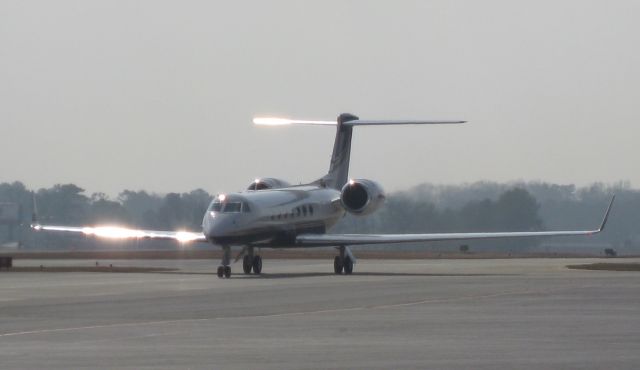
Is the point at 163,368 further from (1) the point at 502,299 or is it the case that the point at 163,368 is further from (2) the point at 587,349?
(1) the point at 502,299

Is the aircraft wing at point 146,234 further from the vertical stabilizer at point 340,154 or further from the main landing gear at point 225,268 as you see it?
the vertical stabilizer at point 340,154

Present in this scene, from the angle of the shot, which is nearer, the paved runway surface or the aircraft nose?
the paved runway surface

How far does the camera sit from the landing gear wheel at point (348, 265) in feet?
176

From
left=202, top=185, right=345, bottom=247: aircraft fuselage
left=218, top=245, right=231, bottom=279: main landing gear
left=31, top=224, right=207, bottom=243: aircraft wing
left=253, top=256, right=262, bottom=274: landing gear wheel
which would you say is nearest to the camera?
left=218, top=245, right=231, bottom=279: main landing gear

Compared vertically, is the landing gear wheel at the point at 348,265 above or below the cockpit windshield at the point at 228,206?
below

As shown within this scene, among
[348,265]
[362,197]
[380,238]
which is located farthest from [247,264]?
[362,197]

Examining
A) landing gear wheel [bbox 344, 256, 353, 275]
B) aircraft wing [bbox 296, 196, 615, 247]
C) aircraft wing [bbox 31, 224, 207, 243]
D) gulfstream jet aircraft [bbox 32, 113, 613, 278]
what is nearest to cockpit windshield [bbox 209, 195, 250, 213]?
gulfstream jet aircraft [bbox 32, 113, 613, 278]

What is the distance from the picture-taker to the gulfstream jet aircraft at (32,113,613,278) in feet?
164

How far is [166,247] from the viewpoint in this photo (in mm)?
126375

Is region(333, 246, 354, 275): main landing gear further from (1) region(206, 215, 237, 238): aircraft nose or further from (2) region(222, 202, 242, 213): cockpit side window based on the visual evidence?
(1) region(206, 215, 237, 238): aircraft nose

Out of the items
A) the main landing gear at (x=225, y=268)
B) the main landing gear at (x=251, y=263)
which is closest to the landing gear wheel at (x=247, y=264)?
the main landing gear at (x=251, y=263)

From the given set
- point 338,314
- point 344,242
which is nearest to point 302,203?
point 344,242

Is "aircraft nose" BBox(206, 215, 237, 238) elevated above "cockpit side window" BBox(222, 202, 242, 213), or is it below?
below

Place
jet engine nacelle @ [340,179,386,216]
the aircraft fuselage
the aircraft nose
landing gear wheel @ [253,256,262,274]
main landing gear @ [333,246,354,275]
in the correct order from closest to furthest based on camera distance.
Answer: the aircraft nose → the aircraft fuselage → landing gear wheel @ [253,256,262,274] → main landing gear @ [333,246,354,275] → jet engine nacelle @ [340,179,386,216]
